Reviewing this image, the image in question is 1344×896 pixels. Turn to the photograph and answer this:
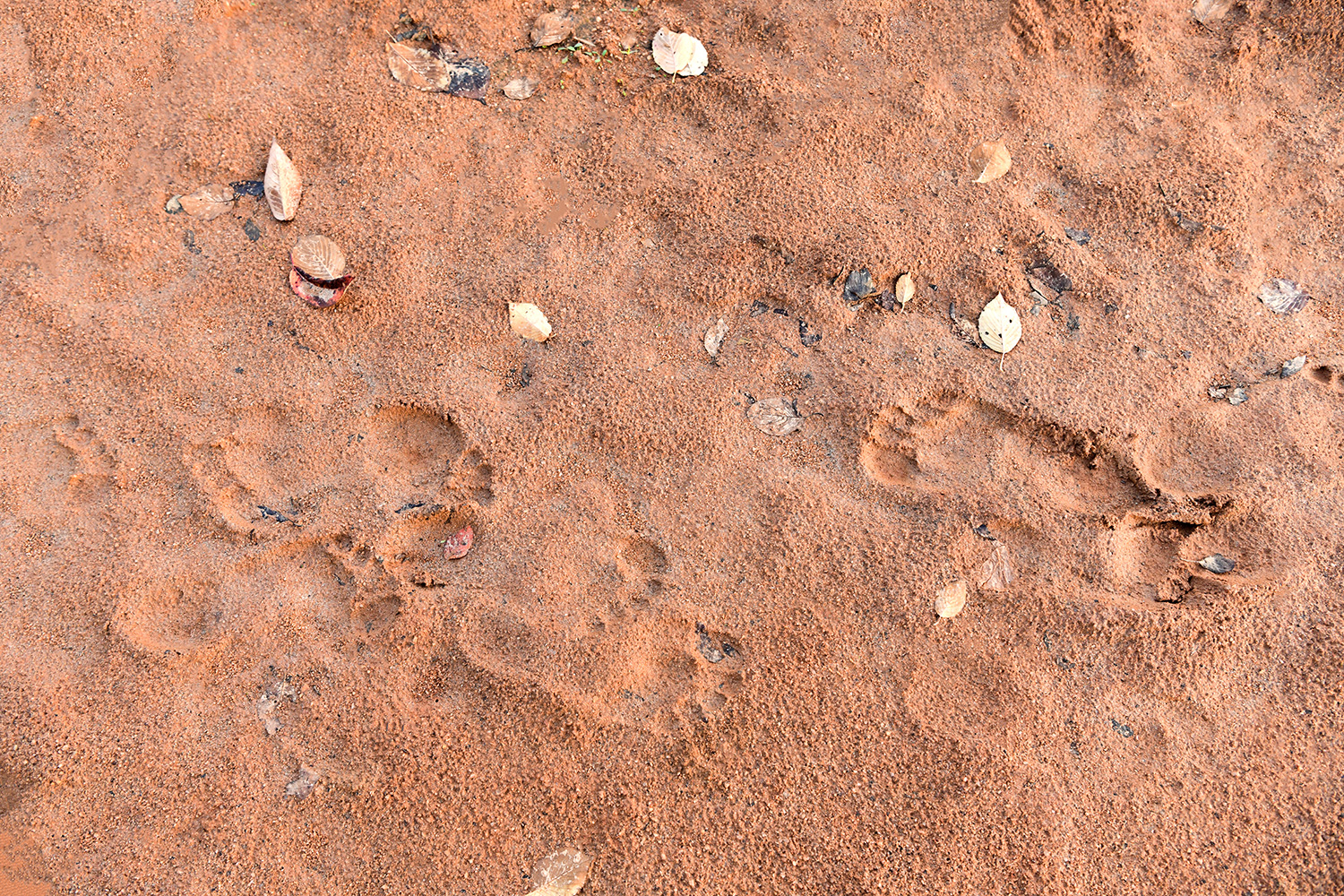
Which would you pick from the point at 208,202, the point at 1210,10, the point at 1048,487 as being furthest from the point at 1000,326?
the point at 208,202

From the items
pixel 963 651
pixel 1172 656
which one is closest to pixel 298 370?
pixel 963 651

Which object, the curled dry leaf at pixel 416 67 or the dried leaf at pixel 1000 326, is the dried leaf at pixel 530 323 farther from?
the dried leaf at pixel 1000 326

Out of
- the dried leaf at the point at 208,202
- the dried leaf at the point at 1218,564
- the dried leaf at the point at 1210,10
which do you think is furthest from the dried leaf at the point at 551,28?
the dried leaf at the point at 1218,564

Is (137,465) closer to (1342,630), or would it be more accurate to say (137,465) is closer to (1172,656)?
(1172,656)

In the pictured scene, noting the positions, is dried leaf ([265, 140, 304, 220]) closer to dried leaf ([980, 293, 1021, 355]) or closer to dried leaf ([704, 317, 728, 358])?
dried leaf ([704, 317, 728, 358])

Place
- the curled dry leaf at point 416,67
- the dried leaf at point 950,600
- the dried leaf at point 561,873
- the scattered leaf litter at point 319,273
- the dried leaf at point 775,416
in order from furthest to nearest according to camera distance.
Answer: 1. the curled dry leaf at point 416,67
2. the scattered leaf litter at point 319,273
3. the dried leaf at point 775,416
4. the dried leaf at point 950,600
5. the dried leaf at point 561,873

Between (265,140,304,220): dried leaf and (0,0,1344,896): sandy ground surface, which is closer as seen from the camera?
(0,0,1344,896): sandy ground surface

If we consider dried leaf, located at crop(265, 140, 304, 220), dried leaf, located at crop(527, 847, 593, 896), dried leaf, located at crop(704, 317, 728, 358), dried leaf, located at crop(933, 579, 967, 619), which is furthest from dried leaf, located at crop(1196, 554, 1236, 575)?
dried leaf, located at crop(265, 140, 304, 220)
